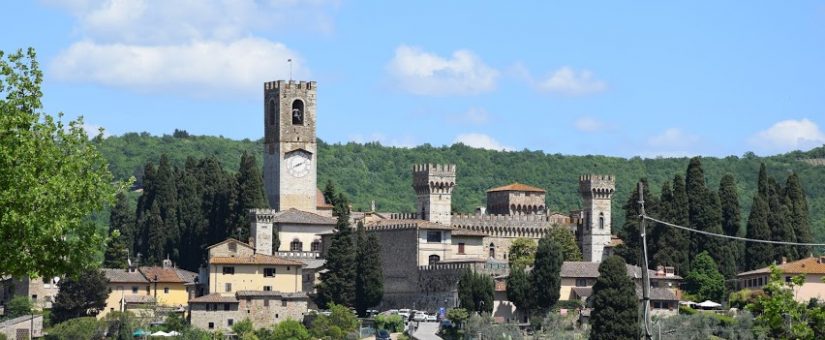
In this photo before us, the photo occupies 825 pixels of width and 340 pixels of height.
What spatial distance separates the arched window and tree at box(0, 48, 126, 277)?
67.6 m

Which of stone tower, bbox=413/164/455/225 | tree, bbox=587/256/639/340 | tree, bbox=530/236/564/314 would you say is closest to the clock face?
stone tower, bbox=413/164/455/225

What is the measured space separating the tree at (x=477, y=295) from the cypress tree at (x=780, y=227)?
16648 millimetres

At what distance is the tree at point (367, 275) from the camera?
313ft

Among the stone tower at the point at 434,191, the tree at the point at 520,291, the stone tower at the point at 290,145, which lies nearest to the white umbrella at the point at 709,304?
the tree at the point at 520,291

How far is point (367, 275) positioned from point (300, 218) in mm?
13349

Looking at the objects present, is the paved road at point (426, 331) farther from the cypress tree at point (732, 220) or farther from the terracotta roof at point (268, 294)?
the cypress tree at point (732, 220)

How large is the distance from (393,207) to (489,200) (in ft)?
133

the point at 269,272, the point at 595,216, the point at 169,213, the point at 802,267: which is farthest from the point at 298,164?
the point at 802,267

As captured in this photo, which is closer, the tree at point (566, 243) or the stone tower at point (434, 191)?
the tree at point (566, 243)

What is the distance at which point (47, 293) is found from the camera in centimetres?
10194

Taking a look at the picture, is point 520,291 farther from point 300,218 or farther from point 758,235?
point 300,218

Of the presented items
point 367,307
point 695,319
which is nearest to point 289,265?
point 367,307

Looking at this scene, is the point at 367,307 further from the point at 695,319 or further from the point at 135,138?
the point at 135,138

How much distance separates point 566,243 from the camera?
108 m
